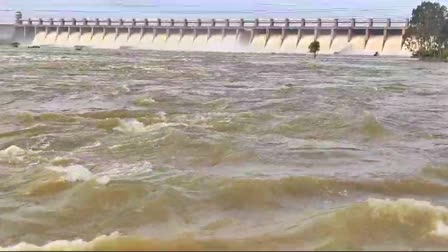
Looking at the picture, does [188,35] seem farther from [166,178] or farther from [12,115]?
[166,178]

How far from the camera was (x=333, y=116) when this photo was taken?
17484mm

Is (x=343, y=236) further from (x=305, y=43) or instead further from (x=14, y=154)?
(x=305, y=43)

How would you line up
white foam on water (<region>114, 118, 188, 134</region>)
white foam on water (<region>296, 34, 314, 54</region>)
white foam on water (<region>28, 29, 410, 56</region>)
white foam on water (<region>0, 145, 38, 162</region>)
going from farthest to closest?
white foam on water (<region>296, 34, 314, 54</region>), white foam on water (<region>28, 29, 410, 56</region>), white foam on water (<region>114, 118, 188, 134</region>), white foam on water (<region>0, 145, 38, 162</region>)

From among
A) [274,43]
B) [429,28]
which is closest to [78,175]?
[429,28]

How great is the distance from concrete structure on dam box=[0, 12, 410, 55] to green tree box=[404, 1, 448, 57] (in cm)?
595

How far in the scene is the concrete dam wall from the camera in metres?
95.2

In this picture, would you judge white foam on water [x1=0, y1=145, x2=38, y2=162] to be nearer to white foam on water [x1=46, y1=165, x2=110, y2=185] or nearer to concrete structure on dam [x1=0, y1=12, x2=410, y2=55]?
white foam on water [x1=46, y1=165, x2=110, y2=185]

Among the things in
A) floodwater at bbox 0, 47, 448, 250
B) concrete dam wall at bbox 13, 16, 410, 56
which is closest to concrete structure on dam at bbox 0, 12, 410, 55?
concrete dam wall at bbox 13, 16, 410, 56

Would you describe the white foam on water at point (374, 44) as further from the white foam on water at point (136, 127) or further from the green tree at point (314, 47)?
the white foam on water at point (136, 127)

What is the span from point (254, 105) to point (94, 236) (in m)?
14.0

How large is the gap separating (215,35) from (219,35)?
2.45ft

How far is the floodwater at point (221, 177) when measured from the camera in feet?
22.7

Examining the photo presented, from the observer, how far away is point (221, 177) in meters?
9.66

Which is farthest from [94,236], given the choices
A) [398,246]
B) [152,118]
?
[152,118]
